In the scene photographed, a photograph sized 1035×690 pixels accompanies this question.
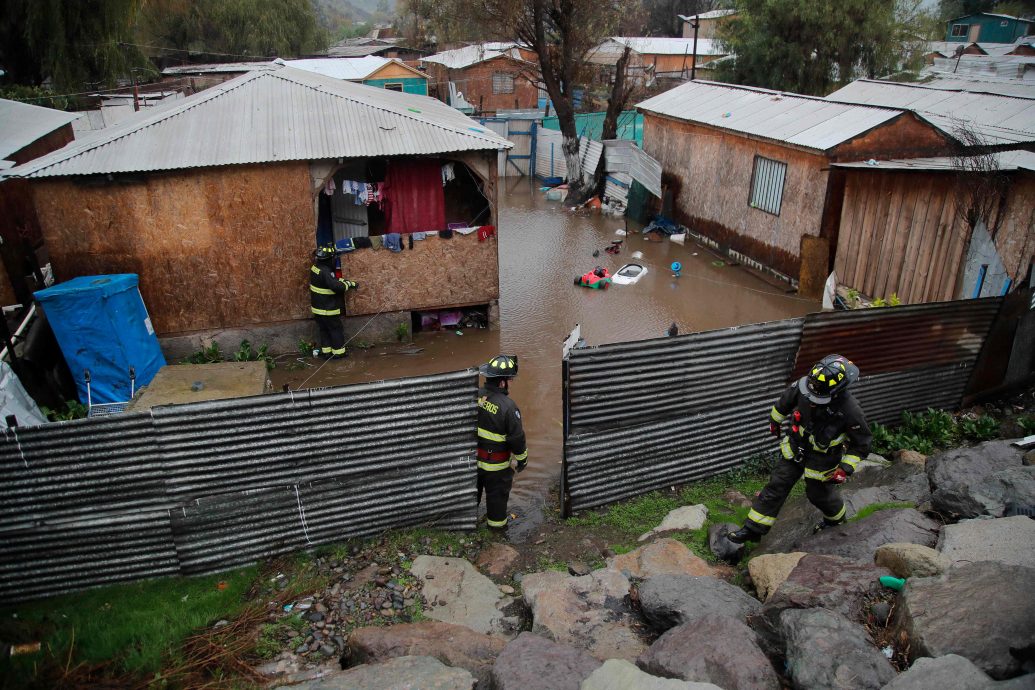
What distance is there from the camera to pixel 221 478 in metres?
5.19

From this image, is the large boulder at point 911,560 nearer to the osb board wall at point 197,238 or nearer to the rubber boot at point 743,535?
the rubber boot at point 743,535

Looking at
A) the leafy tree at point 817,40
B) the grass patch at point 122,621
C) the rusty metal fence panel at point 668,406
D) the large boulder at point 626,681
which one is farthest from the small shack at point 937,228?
the leafy tree at point 817,40

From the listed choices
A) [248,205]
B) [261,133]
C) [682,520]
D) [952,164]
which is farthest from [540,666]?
[952,164]

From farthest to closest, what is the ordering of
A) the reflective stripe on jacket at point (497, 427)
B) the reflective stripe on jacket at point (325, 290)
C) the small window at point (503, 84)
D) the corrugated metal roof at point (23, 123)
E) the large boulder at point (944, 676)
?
the small window at point (503, 84)
the corrugated metal roof at point (23, 123)
the reflective stripe on jacket at point (325, 290)
the reflective stripe on jacket at point (497, 427)
the large boulder at point (944, 676)

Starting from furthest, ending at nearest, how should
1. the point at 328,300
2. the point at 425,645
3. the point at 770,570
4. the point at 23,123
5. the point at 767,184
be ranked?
1. the point at 767,184
2. the point at 23,123
3. the point at 328,300
4. the point at 770,570
5. the point at 425,645

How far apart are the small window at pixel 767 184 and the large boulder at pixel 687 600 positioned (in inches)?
413

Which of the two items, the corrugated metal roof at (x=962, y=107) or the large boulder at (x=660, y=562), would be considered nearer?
the large boulder at (x=660, y=562)

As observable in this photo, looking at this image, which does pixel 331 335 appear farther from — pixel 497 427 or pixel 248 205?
pixel 497 427

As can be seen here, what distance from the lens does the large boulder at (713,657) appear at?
11.6 feet

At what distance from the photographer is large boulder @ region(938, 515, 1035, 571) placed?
4.34 meters

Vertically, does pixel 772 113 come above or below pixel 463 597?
above

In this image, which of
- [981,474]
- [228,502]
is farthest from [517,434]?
[981,474]

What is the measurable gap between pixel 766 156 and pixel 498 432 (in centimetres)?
1038

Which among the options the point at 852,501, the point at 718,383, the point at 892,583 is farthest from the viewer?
the point at 718,383
